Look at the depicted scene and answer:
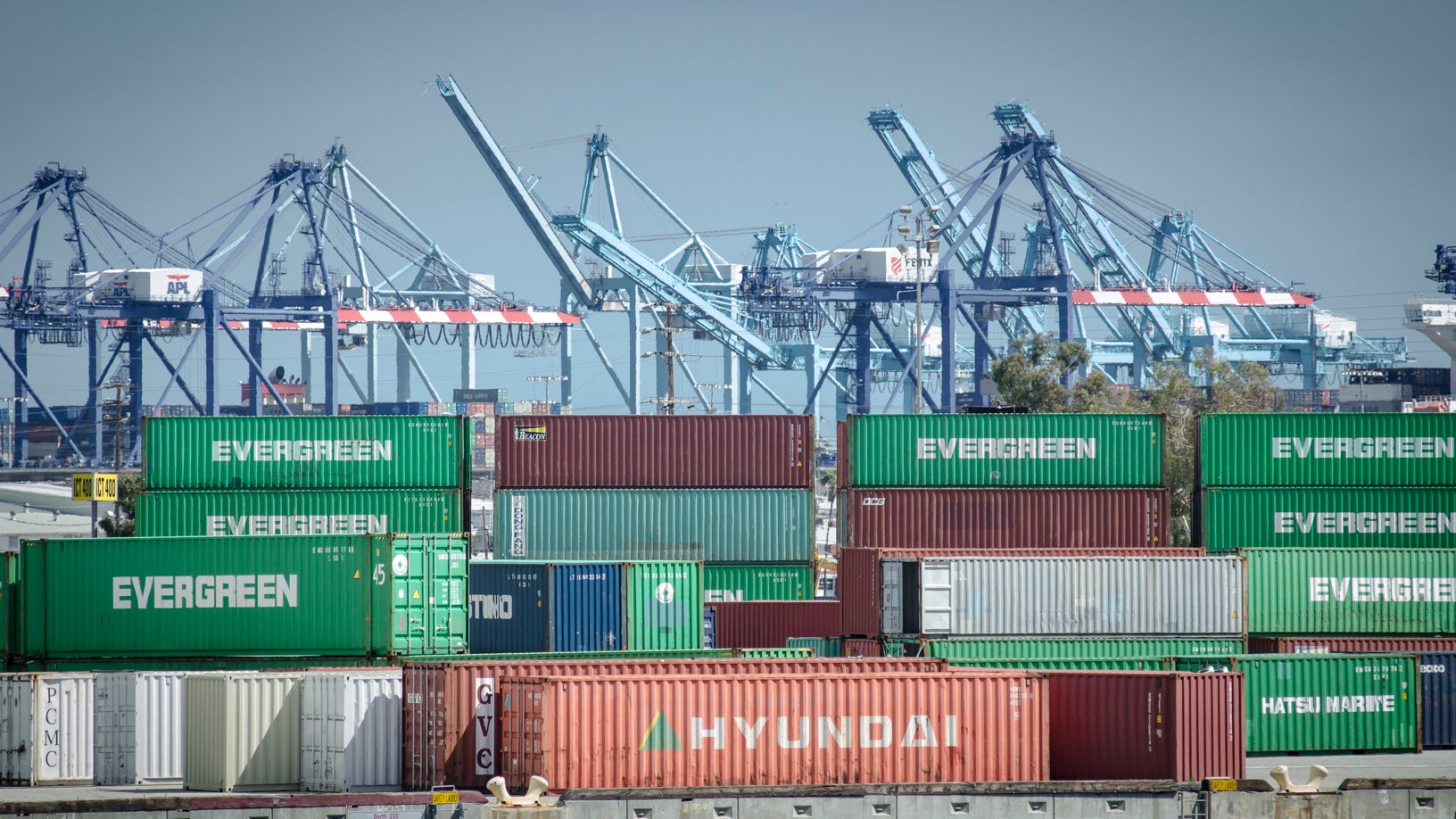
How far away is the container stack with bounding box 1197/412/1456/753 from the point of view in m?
29.1

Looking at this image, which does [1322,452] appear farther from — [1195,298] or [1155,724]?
[1195,298]

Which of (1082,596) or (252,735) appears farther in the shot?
(1082,596)

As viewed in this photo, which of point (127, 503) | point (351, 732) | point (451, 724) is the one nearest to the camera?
point (451, 724)

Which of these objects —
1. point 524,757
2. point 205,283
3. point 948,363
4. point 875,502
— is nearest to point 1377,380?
point 948,363

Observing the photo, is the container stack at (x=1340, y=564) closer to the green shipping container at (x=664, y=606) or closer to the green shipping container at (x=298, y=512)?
the green shipping container at (x=664, y=606)

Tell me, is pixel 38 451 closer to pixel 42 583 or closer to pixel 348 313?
pixel 348 313

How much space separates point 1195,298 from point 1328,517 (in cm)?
7716

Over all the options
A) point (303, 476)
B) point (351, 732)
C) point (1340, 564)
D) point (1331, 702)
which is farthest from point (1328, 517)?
point (303, 476)

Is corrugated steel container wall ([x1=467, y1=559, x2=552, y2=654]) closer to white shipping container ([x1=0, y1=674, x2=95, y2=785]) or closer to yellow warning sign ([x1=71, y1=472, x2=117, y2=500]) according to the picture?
white shipping container ([x1=0, y1=674, x2=95, y2=785])

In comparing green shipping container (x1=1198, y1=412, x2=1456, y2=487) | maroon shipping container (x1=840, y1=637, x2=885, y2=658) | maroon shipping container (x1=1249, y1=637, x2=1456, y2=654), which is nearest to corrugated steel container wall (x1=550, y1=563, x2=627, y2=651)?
maroon shipping container (x1=840, y1=637, x2=885, y2=658)

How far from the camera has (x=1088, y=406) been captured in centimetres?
7244

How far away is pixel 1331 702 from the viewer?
95.6 ft

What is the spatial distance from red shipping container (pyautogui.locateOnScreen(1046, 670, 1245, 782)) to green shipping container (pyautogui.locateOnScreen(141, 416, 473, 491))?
1679 centimetres

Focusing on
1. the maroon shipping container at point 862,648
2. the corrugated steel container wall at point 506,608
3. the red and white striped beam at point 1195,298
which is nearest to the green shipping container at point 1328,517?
the maroon shipping container at point 862,648
